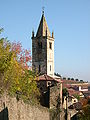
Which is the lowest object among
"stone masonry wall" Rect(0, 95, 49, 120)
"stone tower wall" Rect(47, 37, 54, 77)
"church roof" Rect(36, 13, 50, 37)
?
"stone masonry wall" Rect(0, 95, 49, 120)

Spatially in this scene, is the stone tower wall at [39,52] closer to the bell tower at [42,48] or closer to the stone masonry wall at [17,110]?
the bell tower at [42,48]

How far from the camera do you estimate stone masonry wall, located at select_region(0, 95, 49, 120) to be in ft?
43.6

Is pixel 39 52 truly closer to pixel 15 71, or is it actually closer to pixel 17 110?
pixel 15 71

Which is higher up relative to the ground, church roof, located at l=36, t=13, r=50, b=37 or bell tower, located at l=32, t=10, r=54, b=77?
church roof, located at l=36, t=13, r=50, b=37

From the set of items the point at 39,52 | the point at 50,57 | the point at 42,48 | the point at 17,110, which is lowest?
the point at 17,110

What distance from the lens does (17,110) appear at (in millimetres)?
15117

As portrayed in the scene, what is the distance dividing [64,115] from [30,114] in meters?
7.95

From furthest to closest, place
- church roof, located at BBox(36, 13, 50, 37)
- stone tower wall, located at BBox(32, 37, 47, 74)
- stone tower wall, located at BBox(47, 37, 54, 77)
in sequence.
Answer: church roof, located at BBox(36, 13, 50, 37) < stone tower wall, located at BBox(32, 37, 47, 74) < stone tower wall, located at BBox(47, 37, 54, 77)

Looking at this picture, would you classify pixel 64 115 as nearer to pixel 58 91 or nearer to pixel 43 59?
pixel 58 91

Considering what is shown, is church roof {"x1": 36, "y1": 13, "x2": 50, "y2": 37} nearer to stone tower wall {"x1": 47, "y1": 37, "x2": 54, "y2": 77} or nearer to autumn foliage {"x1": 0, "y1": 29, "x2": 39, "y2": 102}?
stone tower wall {"x1": 47, "y1": 37, "x2": 54, "y2": 77}

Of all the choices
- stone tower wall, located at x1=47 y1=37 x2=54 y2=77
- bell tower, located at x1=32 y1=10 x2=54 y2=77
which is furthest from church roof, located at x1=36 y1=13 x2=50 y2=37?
stone tower wall, located at x1=47 y1=37 x2=54 y2=77

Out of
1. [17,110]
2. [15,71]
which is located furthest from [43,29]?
[17,110]

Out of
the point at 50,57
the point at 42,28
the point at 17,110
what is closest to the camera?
the point at 17,110

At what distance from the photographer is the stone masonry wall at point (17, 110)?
1330 centimetres
